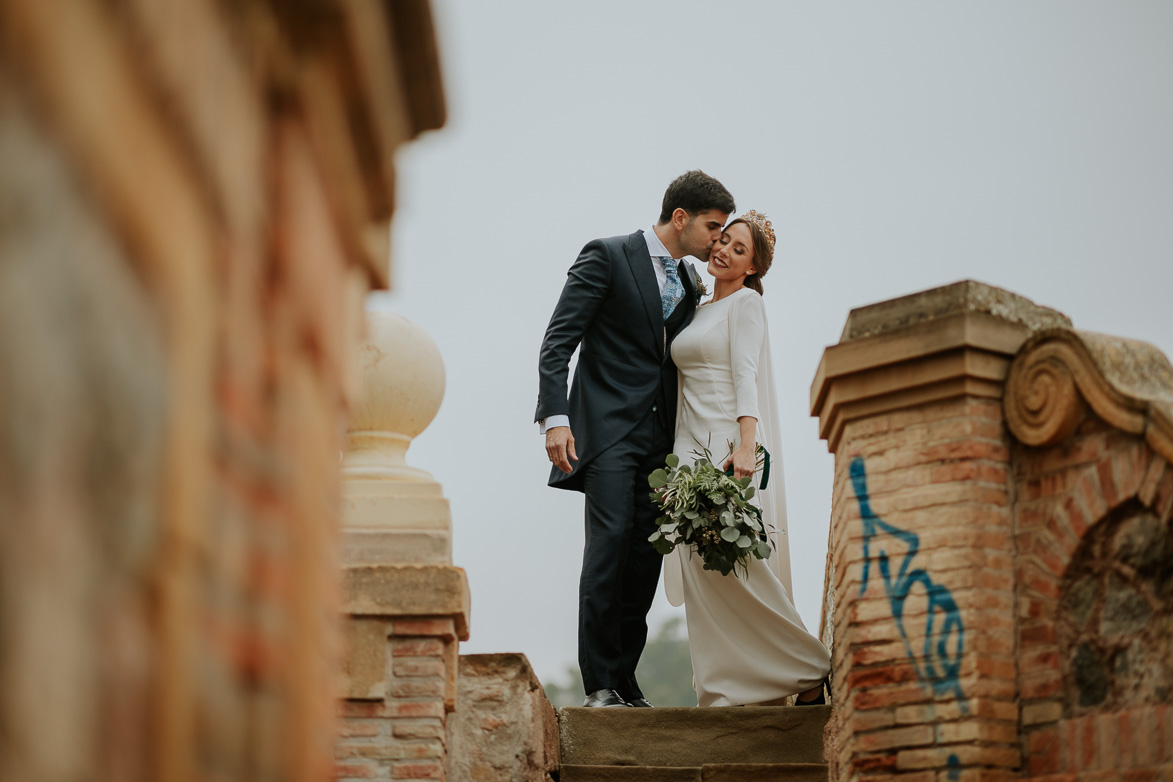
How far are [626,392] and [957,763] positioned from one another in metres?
2.62

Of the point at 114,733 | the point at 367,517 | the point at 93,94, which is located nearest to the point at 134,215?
the point at 93,94

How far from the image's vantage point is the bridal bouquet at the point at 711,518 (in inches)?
229

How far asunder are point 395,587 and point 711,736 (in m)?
1.60

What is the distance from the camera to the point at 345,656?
518 cm

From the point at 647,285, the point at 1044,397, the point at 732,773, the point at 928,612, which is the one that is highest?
the point at 647,285

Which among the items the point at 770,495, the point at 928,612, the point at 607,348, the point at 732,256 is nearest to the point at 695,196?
the point at 732,256

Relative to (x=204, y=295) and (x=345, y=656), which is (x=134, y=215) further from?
(x=345, y=656)

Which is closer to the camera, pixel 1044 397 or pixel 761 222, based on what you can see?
pixel 1044 397

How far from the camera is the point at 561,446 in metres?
6.23

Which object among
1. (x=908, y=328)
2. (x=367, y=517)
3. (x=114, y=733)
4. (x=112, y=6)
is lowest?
(x=114, y=733)

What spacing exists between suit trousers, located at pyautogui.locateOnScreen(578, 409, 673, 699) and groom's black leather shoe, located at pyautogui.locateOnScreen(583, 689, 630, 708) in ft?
0.10

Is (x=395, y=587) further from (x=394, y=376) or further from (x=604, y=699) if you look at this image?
(x=604, y=699)

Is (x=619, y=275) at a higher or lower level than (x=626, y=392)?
higher

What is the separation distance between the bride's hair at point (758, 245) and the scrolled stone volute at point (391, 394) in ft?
6.22
